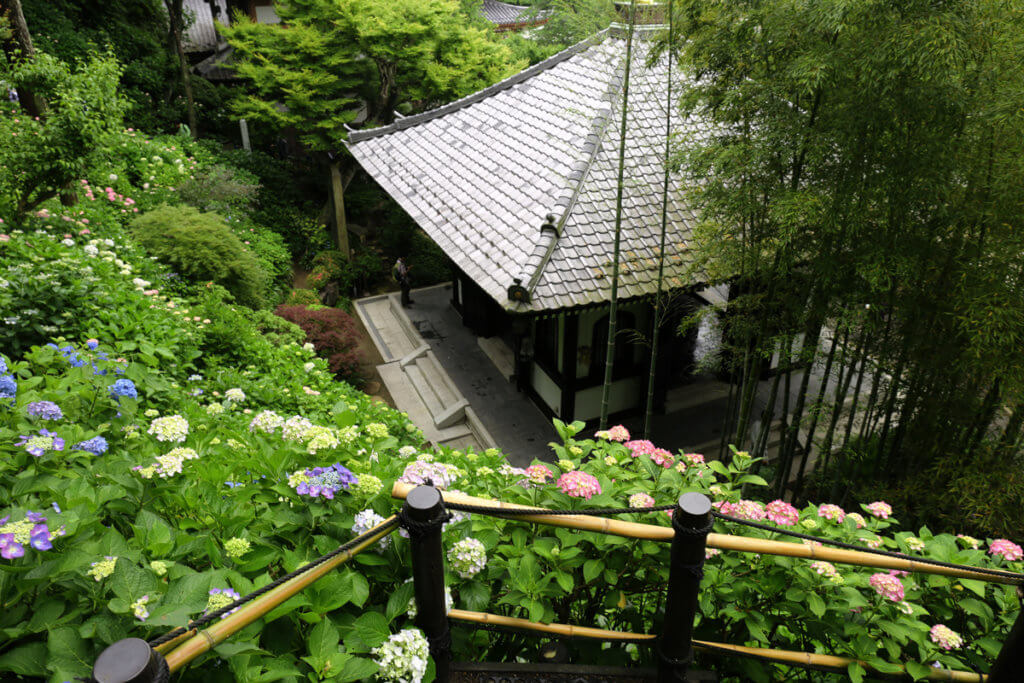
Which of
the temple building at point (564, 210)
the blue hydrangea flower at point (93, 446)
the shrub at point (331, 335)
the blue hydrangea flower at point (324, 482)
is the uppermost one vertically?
the blue hydrangea flower at point (324, 482)

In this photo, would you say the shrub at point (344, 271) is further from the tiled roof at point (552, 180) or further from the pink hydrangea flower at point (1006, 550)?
the pink hydrangea flower at point (1006, 550)

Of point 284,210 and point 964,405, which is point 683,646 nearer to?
point 964,405

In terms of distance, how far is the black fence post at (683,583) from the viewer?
1.60 metres

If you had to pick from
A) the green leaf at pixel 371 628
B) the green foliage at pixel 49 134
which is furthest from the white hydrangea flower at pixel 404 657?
the green foliage at pixel 49 134

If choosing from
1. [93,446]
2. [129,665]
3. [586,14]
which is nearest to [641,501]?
[129,665]

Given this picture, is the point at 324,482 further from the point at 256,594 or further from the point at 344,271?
the point at 344,271

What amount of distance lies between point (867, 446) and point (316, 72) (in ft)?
41.2

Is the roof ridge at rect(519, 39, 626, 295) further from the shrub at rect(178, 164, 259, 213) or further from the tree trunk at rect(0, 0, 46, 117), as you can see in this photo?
the shrub at rect(178, 164, 259, 213)

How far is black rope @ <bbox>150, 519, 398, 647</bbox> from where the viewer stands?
1.20m

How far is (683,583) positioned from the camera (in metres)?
1.68

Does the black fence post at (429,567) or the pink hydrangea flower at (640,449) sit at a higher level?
the black fence post at (429,567)

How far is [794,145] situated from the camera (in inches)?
178

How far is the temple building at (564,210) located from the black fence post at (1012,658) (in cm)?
471

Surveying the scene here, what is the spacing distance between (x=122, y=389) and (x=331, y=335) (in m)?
7.36
